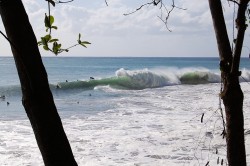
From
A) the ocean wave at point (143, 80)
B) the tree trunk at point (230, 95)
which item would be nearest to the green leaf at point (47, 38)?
the tree trunk at point (230, 95)

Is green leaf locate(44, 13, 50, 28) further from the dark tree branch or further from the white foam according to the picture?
the white foam

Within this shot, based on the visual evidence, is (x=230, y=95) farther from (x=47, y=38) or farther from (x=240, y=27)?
(x=47, y=38)

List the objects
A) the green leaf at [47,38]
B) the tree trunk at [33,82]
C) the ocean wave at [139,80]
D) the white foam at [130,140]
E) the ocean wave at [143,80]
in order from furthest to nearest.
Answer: the ocean wave at [143,80] → the ocean wave at [139,80] → the white foam at [130,140] → the green leaf at [47,38] → the tree trunk at [33,82]

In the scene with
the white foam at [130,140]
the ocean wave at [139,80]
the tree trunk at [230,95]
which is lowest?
the ocean wave at [139,80]

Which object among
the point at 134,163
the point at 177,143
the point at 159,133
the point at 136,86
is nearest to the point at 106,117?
the point at 159,133

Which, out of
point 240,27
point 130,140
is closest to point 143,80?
point 130,140

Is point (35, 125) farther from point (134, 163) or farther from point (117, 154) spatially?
point (117, 154)

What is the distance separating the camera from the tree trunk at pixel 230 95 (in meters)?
1.29

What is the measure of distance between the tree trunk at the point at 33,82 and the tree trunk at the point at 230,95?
0.58 metres

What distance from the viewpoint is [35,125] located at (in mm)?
1095

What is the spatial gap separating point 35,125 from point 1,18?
0.31 m

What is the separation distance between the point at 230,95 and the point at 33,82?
66cm

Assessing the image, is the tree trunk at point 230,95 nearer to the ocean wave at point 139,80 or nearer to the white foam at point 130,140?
the white foam at point 130,140

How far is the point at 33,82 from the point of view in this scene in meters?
1.07
